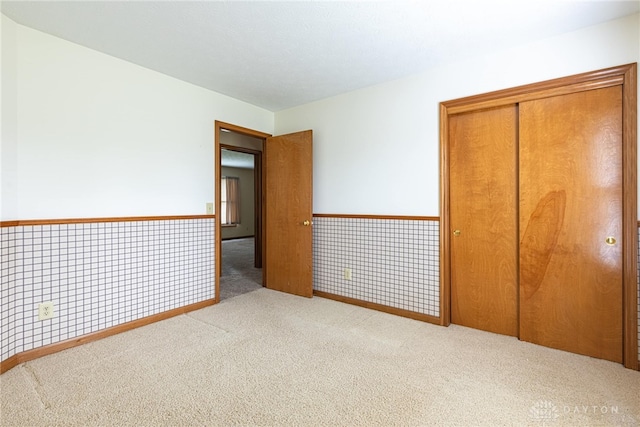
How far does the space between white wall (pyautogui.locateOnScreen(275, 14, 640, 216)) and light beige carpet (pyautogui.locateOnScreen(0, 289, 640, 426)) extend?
1212 mm

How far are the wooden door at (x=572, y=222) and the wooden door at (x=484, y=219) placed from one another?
101 millimetres

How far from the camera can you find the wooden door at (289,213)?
3.41m

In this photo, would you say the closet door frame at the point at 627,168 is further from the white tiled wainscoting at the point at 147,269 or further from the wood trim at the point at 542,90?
the white tiled wainscoting at the point at 147,269

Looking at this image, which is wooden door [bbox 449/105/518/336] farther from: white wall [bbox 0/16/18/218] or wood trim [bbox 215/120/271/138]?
white wall [bbox 0/16/18/218]

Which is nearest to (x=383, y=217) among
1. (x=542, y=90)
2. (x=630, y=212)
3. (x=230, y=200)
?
(x=542, y=90)

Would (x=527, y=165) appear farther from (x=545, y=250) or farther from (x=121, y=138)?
(x=121, y=138)

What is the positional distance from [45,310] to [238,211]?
742 cm

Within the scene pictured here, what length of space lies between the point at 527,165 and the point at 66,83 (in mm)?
3488

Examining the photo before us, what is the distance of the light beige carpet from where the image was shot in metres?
1.48

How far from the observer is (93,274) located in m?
2.31

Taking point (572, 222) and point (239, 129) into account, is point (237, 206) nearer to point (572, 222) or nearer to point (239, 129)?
point (239, 129)

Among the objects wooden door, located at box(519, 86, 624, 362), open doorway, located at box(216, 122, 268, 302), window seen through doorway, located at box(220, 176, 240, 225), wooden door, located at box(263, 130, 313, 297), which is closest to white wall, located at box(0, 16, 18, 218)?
open doorway, located at box(216, 122, 268, 302)

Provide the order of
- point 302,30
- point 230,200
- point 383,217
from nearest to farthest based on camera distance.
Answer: point 302,30
point 383,217
point 230,200

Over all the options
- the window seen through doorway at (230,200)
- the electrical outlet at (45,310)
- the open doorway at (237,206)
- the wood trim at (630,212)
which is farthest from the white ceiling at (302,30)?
the window seen through doorway at (230,200)
